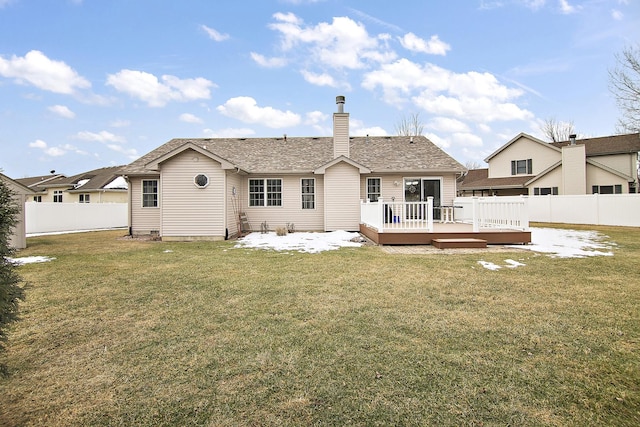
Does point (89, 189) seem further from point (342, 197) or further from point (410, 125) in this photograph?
point (410, 125)

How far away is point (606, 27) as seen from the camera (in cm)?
1370

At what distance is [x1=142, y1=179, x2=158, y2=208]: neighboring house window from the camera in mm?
14141

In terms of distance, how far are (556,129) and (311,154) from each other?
115 ft

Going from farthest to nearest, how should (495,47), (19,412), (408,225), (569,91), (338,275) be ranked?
(569,91) → (495,47) → (408,225) → (338,275) → (19,412)

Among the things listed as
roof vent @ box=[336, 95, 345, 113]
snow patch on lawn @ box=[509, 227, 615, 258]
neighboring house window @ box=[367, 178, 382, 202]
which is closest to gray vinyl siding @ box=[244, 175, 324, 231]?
neighboring house window @ box=[367, 178, 382, 202]

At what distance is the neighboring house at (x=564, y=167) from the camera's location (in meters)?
21.2

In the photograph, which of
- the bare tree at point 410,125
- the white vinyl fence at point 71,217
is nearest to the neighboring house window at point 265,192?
the white vinyl fence at point 71,217

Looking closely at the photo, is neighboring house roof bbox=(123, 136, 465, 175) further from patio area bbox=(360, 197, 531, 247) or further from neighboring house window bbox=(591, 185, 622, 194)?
neighboring house window bbox=(591, 185, 622, 194)

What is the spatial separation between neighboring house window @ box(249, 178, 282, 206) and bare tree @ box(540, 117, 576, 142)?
36.5 metres

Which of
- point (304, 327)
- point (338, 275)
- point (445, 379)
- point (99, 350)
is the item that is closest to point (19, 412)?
point (99, 350)

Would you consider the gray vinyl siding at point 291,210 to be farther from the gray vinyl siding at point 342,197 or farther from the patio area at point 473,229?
the patio area at point 473,229

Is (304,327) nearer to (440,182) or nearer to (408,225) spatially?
(408,225)

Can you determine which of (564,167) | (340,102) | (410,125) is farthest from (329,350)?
(410,125)

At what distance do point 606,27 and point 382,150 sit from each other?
10802 mm
